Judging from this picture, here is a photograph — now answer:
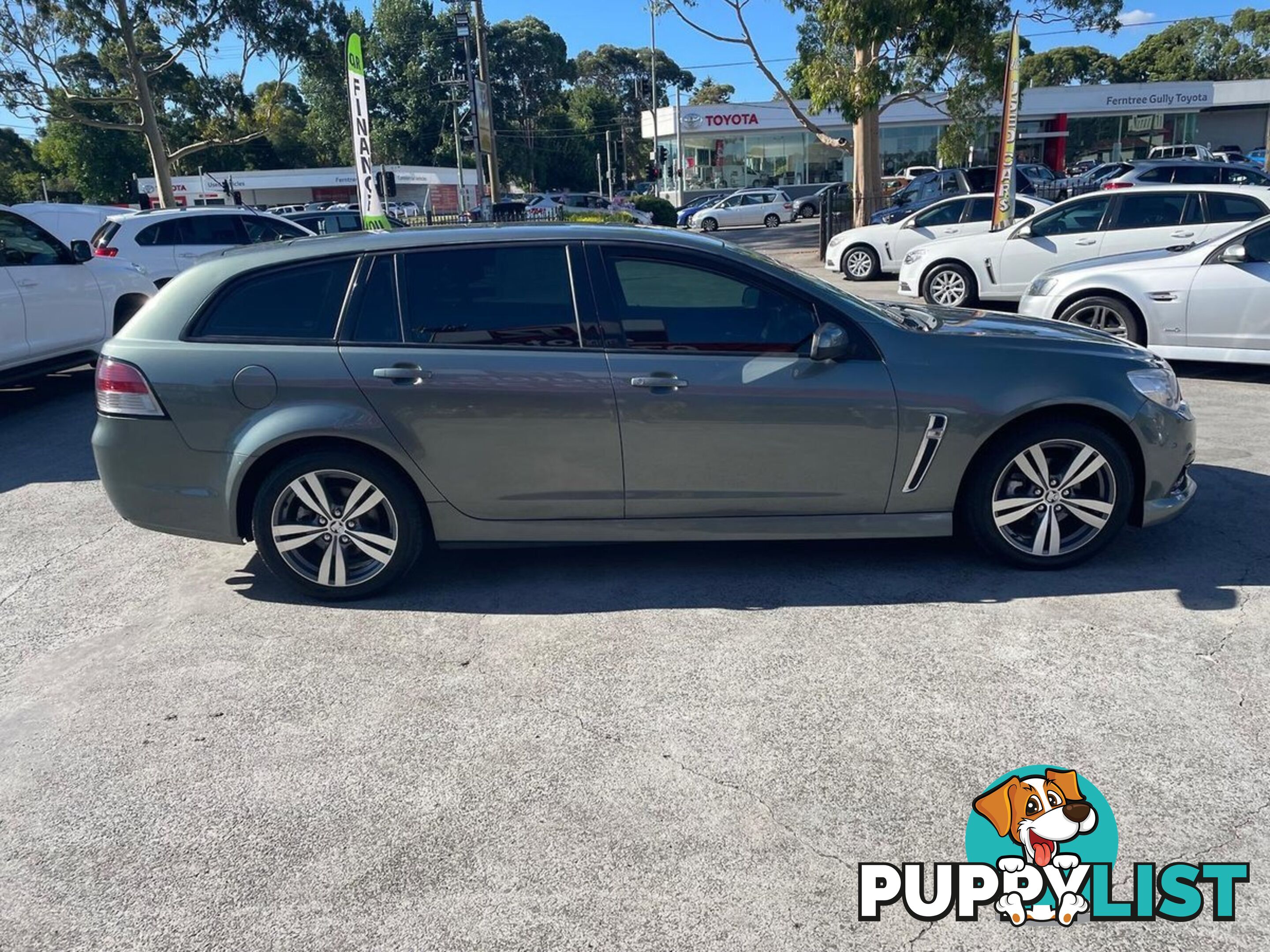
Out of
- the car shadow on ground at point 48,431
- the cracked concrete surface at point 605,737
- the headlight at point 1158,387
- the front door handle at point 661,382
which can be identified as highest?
the front door handle at point 661,382

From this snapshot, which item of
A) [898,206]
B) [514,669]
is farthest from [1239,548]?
[898,206]

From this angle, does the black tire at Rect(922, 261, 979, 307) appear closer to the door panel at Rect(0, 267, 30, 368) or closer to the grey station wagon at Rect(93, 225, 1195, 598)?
the grey station wagon at Rect(93, 225, 1195, 598)

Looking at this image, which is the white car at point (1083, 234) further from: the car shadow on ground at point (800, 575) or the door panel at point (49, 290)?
the door panel at point (49, 290)

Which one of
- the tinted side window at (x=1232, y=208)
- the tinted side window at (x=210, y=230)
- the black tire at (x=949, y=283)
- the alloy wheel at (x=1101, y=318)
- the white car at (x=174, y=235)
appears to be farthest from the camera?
the tinted side window at (x=210, y=230)

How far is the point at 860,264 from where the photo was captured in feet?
56.3

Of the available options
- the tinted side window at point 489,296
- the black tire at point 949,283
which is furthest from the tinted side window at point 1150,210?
the tinted side window at point 489,296

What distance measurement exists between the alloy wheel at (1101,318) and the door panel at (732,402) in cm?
537

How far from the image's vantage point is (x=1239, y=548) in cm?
481

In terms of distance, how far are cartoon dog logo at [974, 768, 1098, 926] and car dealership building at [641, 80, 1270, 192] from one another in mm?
46577

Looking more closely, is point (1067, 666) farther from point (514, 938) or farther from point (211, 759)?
point (211, 759)

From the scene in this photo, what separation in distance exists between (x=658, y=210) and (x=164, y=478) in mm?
34630

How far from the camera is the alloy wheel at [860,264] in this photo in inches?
671

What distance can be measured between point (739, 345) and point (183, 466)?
2.58m

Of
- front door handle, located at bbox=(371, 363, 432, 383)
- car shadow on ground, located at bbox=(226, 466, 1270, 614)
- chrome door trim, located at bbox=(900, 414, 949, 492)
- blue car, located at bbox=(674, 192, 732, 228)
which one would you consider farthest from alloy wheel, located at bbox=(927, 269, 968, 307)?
blue car, located at bbox=(674, 192, 732, 228)
